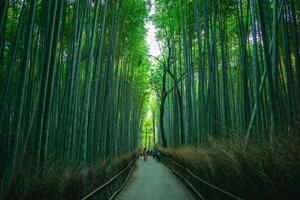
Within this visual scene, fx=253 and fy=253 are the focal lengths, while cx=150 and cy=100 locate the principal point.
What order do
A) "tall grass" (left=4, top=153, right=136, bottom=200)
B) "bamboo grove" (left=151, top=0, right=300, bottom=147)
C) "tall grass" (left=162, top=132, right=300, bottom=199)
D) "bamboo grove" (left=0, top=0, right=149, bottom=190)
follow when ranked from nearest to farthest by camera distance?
1. "tall grass" (left=162, top=132, right=300, bottom=199)
2. "tall grass" (left=4, top=153, right=136, bottom=200)
3. "bamboo grove" (left=0, top=0, right=149, bottom=190)
4. "bamboo grove" (left=151, top=0, right=300, bottom=147)

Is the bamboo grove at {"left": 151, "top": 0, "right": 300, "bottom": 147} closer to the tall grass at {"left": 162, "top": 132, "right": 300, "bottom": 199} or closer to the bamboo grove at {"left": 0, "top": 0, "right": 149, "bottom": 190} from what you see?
the tall grass at {"left": 162, "top": 132, "right": 300, "bottom": 199}

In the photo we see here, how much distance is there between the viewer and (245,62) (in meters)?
5.44

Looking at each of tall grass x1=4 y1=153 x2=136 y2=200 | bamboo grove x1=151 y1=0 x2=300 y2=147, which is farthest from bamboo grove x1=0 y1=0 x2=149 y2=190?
bamboo grove x1=151 y1=0 x2=300 y2=147

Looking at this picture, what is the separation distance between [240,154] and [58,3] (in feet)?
10.4

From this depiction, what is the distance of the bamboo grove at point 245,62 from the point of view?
406cm

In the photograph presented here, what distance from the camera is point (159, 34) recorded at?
1526 centimetres

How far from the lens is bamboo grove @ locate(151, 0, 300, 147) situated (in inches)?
160

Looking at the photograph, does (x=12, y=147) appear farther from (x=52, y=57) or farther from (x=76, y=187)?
(x=52, y=57)

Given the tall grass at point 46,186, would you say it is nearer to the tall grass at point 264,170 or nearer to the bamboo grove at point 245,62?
the tall grass at point 264,170

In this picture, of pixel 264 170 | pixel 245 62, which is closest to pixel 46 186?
pixel 264 170

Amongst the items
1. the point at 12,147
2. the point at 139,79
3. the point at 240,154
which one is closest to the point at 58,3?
the point at 12,147

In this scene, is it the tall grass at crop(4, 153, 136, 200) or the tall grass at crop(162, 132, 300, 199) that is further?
the tall grass at crop(4, 153, 136, 200)

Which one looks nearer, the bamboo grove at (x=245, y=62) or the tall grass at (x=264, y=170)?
the tall grass at (x=264, y=170)

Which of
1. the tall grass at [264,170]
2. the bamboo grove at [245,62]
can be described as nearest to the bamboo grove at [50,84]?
the tall grass at [264,170]
